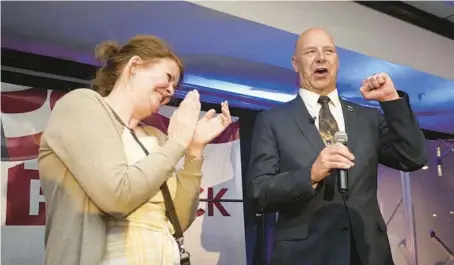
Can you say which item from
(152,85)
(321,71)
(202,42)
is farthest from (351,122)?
(202,42)

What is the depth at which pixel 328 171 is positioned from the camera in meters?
1.33

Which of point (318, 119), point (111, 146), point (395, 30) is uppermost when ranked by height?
point (395, 30)

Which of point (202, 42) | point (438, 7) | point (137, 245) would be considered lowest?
point (137, 245)

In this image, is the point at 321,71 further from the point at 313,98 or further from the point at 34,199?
the point at 34,199

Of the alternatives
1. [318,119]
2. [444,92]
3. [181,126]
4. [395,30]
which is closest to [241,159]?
[395,30]

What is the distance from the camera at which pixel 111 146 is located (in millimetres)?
1064

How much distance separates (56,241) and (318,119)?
83cm

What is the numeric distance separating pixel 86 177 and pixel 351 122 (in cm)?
82

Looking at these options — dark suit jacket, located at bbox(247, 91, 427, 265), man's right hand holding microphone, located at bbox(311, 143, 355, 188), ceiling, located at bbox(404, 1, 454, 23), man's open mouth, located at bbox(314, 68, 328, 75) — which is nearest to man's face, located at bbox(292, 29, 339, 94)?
man's open mouth, located at bbox(314, 68, 328, 75)

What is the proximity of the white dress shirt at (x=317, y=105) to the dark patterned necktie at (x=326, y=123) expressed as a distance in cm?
2

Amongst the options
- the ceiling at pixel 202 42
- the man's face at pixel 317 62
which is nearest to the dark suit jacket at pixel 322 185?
the man's face at pixel 317 62

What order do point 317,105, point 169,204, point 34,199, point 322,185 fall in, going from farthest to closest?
point 34,199, point 317,105, point 322,185, point 169,204

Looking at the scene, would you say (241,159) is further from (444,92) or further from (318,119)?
(318,119)

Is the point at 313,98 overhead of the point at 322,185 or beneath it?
overhead
